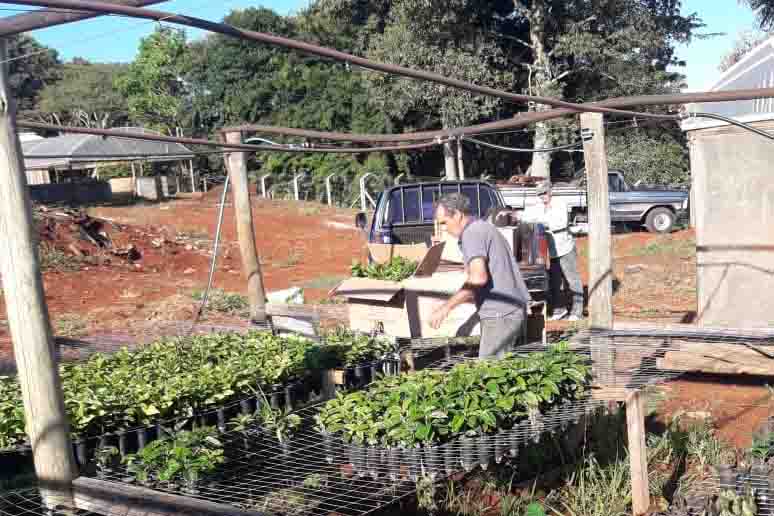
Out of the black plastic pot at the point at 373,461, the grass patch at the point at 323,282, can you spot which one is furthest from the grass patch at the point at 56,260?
the black plastic pot at the point at 373,461

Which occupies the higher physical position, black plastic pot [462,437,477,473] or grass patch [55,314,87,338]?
black plastic pot [462,437,477,473]

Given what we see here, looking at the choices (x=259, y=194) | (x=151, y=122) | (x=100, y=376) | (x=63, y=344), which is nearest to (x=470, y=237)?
(x=100, y=376)

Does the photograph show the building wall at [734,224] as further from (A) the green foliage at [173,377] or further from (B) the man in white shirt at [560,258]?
(A) the green foliage at [173,377]

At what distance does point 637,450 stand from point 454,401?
3.52 feet

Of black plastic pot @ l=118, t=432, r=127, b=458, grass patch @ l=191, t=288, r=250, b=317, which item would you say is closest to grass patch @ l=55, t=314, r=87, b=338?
grass patch @ l=191, t=288, r=250, b=317

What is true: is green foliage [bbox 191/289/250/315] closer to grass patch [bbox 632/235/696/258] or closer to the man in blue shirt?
the man in blue shirt

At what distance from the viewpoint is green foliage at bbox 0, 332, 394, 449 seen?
4836 millimetres

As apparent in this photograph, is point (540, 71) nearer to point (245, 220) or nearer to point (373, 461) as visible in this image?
point (245, 220)

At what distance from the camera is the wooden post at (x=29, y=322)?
339 cm

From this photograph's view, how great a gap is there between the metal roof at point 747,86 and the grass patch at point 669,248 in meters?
7.28

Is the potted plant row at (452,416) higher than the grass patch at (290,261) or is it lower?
higher

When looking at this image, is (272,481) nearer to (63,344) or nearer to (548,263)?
(63,344)

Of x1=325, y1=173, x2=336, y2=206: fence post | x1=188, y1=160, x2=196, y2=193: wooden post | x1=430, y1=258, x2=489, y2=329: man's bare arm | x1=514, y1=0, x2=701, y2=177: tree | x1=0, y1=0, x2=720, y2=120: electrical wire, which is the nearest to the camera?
x1=0, y1=0, x2=720, y2=120: electrical wire

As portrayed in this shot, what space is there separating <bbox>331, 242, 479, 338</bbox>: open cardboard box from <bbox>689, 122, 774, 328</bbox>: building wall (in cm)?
259
